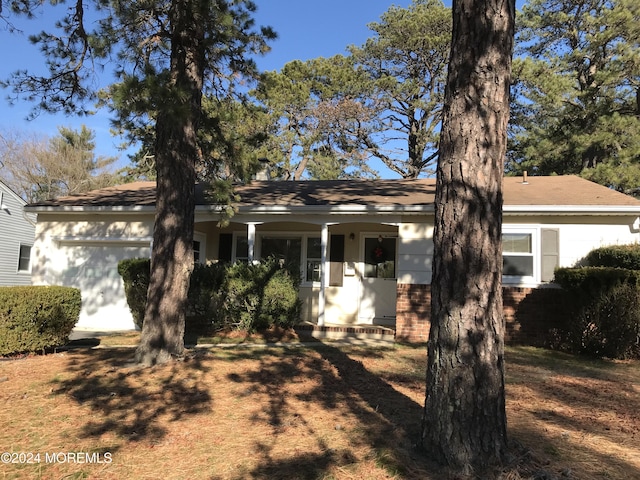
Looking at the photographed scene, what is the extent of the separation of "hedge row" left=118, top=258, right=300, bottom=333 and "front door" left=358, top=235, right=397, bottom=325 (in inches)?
82.8

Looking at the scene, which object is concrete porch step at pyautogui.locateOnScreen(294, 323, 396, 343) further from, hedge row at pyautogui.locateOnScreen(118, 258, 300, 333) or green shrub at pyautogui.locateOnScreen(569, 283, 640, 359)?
green shrub at pyautogui.locateOnScreen(569, 283, 640, 359)

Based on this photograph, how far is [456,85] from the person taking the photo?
12.0 ft

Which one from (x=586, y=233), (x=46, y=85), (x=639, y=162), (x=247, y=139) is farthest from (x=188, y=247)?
(x=639, y=162)

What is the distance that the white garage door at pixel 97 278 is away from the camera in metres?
11.3

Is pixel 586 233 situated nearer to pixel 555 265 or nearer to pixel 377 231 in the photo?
pixel 555 265

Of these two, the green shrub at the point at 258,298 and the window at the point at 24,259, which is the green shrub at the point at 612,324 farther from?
the window at the point at 24,259

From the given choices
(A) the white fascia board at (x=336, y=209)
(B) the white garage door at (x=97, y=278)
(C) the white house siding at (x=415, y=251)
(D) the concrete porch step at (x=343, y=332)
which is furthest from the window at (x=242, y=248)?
(C) the white house siding at (x=415, y=251)

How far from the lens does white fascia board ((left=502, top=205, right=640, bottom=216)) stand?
8781 mm

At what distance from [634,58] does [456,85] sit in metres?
16.2

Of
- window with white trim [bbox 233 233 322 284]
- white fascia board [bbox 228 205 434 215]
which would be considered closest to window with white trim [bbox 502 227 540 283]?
white fascia board [bbox 228 205 434 215]

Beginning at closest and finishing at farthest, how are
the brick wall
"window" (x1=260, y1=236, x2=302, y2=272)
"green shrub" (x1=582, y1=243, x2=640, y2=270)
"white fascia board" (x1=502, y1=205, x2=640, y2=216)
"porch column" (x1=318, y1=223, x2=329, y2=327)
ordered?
"green shrub" (x1=582, y1=243, x2=640, y2=270) → "white fascia board" (x1=502, y1=205, x2=640, y2=216) → the brick wall → "porch column" (x1=318, y1=223, x2=329, y2=327) → "window" (x1=260, y1=236, x2=302, y2=272)

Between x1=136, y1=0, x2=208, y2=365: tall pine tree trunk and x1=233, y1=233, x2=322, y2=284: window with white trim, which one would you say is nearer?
x1=136, y1=0, x2=208, y2=365: tall pine tree trunk

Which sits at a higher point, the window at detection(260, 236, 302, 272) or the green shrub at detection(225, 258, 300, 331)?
the window at detection(260, 236, 302, 272)

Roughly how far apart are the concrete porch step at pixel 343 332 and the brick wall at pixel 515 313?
372 mm
